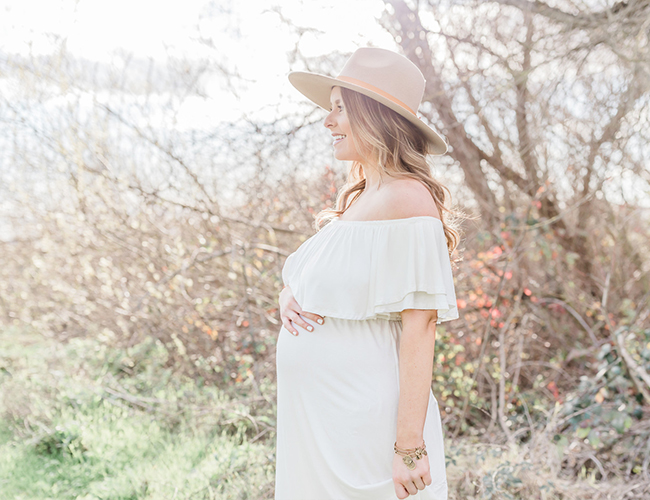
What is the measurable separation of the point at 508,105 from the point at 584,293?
1597 millimetres

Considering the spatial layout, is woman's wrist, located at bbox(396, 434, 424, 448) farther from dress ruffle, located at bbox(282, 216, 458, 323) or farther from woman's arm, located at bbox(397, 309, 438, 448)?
dress ruffle, located at bbox(282, 216, 458, 323)

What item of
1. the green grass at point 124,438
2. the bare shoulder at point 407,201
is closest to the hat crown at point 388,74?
the bare shoulder at point 407,201

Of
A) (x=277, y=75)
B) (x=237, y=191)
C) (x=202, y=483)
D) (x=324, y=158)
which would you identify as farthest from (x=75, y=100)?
(x=202, y=483)

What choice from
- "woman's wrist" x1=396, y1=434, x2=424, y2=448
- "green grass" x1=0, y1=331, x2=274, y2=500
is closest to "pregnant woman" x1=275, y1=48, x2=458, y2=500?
"woman's wrist" x1=396, y1=434, x2=424, y2=448

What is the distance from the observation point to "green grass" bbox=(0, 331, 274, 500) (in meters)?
2.86

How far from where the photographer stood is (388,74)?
1.70 meters

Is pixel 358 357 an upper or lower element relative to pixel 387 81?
lower

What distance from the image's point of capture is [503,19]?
4.09m

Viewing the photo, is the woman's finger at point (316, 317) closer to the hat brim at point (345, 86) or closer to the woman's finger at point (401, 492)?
the woman's finger at point (401, 492)

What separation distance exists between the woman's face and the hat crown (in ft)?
0.28

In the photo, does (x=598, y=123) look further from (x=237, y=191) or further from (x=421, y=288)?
(x=421, y=288)

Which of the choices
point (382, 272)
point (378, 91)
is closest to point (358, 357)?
point (382, 272)

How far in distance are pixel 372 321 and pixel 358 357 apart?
0.12m

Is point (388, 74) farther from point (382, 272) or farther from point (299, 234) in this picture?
point (299, 234)
